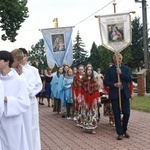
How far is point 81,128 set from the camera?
9820mm

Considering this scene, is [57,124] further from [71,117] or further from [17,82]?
[17,82]

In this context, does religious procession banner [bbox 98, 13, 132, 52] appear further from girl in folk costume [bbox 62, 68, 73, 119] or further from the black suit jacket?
girl in folk costume [bbox 62, 68, 73, 119]

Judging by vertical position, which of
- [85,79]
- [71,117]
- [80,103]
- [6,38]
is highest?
[6,38]

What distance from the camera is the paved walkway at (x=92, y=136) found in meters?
7.41

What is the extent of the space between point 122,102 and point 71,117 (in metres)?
4.15

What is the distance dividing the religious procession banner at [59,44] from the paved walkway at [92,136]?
11.8 feet

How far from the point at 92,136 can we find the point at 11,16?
614 inches

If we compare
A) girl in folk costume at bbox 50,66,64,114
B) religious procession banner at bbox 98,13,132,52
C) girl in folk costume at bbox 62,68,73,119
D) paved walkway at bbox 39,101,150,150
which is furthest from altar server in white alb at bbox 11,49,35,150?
girl in folk costume at bbox 50,66,64,114

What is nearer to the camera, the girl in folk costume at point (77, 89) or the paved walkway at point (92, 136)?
the paved walkway at point (92, 136)

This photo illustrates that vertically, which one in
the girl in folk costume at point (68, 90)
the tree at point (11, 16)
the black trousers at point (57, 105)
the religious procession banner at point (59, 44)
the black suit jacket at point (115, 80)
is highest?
the tree at point (11, 16)

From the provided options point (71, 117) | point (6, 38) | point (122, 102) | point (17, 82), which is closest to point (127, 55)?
point (6, 38)

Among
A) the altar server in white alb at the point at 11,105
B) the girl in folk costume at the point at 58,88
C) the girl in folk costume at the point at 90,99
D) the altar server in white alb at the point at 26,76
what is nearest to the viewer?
the altar server in white alb at the point at 11,105

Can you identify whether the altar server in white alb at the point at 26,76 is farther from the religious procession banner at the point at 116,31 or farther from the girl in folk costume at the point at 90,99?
the religious procession banner at the point at 116,31

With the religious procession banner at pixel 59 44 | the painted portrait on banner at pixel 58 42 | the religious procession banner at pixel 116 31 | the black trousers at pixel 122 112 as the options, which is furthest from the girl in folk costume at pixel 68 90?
the black trousers at pixel 122 112
